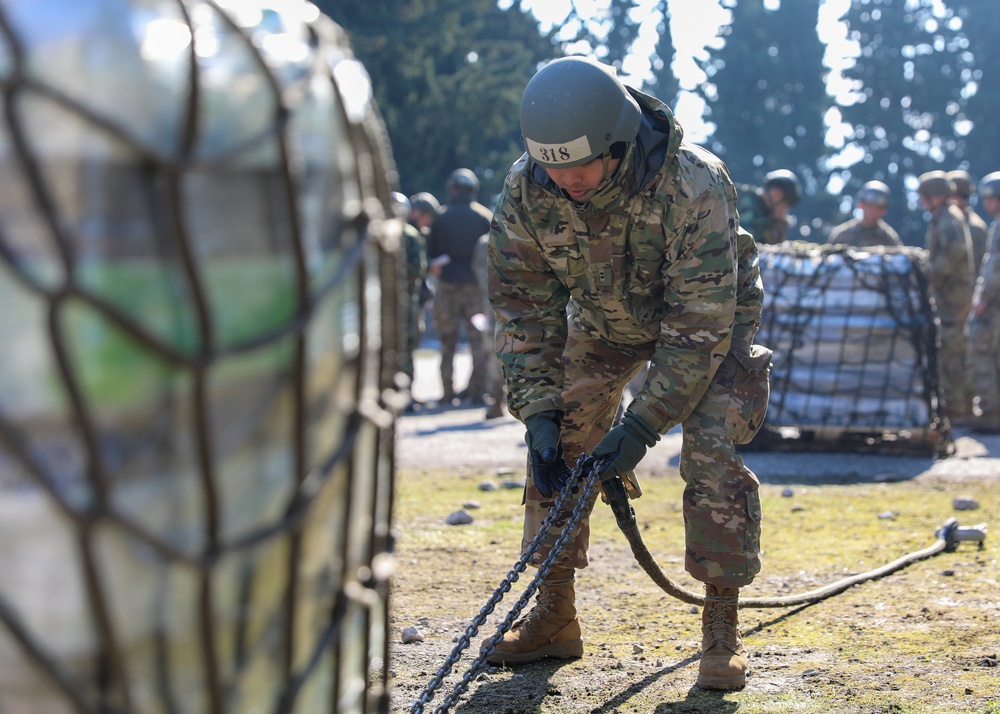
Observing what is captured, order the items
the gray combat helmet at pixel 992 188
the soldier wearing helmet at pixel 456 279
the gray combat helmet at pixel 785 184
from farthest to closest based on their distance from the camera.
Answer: the soldier wearing helmet at pixel 456 279 → the gray combat helmet at pixel 992 188 → the gray combat helmet at pixel 785 184

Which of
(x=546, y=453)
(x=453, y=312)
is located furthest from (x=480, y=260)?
(x=546, y=453)

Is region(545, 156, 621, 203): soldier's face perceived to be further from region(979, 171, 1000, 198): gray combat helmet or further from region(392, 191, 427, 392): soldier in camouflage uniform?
region(979, 171, 1000, 198): gray combat helmet

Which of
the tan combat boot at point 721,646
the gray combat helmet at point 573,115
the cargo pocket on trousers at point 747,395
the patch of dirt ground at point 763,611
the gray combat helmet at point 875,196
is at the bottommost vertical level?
the patch of dirt ground at point 763,611

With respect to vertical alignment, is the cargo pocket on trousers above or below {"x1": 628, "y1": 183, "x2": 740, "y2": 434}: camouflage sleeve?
below

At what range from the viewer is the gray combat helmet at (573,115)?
11.8 feet

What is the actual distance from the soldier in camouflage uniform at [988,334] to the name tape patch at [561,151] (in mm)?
8315

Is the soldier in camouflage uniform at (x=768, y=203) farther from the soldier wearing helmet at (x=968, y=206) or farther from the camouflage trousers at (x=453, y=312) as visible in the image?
the camouflage trousers at (x=453, y=312)

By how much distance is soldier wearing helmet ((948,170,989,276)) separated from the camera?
11492 mm

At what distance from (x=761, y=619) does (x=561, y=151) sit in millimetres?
2186

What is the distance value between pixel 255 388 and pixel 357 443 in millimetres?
268

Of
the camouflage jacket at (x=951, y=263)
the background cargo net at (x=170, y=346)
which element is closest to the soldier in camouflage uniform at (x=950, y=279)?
the camouflage jacket at (x=951, y=263)

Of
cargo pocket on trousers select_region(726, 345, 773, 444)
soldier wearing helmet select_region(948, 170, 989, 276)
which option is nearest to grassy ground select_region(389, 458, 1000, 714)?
cargo pocket on trousers select_region(726, 345, 773, 444)

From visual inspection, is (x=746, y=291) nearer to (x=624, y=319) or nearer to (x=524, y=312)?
(x=624, y=319)

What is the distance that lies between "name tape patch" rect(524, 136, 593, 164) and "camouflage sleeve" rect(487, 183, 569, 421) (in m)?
0.37
